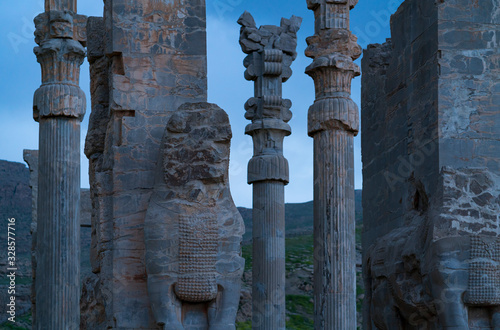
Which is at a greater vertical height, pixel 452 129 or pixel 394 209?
pixel 452 129

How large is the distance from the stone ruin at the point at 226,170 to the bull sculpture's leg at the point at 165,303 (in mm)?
14

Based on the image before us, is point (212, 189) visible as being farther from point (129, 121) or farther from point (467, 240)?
point (467, 240)

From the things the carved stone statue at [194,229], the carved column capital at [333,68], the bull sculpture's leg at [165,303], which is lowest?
the bull sculpture's leg at [165,303]

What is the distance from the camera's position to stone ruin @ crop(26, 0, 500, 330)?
8500 mm

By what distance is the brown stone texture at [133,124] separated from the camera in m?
8.82

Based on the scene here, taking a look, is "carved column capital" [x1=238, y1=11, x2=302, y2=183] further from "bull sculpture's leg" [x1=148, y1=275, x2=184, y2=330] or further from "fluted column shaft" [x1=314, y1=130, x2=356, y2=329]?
"bull sculpture's leg" [x1=148, y1=275, x2=184, y2=330]

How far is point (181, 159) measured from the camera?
28.1 ft

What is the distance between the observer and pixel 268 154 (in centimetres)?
1670

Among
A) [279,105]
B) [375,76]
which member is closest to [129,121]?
[375,76]

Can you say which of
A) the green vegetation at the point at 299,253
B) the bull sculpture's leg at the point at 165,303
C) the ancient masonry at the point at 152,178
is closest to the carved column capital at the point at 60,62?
the ancient masonry at the point at 152,178

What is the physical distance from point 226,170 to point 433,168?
2.85 m

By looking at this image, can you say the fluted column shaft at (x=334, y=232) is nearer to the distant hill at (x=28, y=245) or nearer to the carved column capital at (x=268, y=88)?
the carved column capital at (x=268, y=88)

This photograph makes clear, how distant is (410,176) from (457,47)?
1630 millimetres

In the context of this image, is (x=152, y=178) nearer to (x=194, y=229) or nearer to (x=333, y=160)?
(x=194, y=229)
